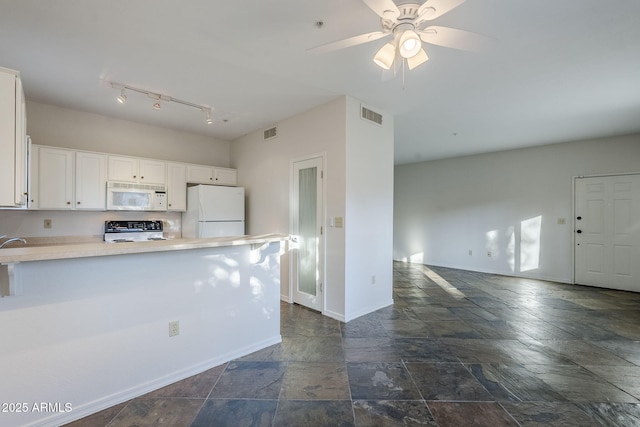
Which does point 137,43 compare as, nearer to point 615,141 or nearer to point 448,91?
point 448,91

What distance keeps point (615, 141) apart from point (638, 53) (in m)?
3.53

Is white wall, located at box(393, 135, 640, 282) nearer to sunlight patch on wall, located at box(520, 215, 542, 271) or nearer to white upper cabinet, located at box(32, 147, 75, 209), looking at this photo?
sunlight patch on wall, located at box(520, 215, 542, 271)

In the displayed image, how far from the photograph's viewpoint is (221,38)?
2.30 m

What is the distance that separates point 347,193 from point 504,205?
4466mm

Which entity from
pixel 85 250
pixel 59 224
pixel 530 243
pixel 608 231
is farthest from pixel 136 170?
pixel 608 231

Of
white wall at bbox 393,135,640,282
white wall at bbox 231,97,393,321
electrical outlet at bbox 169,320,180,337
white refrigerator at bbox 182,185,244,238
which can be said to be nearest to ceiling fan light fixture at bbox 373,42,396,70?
white wall at bbox 231,97,393,321

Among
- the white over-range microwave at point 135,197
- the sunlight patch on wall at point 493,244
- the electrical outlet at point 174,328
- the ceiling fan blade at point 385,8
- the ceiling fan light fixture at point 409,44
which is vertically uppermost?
the ceiling fan blade at point 385,8

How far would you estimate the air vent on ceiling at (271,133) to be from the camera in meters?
4.38

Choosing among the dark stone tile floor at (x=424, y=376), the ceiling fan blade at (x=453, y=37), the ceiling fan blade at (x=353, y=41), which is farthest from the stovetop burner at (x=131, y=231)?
the ceiling fan blade at (x=453, y=37)

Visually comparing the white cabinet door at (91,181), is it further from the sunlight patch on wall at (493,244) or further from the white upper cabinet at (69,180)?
the sunlight patch on wall at (493,244)

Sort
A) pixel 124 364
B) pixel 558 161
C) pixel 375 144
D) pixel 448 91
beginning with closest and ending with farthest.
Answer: pixel 124 364 < pixel 448 91 < pixel 375 144 < pixel 558 161

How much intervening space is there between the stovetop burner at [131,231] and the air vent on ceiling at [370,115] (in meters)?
3.54

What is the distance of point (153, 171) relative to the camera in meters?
4.30

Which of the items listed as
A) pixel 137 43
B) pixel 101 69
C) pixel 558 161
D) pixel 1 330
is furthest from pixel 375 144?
pixel 558 161
